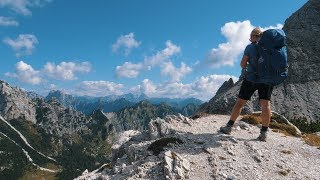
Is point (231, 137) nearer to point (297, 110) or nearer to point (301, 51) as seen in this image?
point (297, 110)

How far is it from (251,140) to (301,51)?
38.6 m

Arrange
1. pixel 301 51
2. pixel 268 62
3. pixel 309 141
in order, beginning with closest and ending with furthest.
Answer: pixel 268 62 < pixel 309 141 < pixel 301 51

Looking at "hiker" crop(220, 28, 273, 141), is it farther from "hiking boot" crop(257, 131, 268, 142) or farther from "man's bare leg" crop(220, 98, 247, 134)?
"man's bare leg" crop(220, 98, 247, 134)

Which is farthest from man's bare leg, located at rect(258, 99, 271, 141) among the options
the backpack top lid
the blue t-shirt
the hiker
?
the backpack top lid

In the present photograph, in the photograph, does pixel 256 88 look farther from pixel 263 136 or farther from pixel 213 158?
pixel 213 158

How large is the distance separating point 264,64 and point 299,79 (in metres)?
35.6

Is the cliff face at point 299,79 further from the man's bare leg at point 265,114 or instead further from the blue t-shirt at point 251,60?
the blue t-shirt at point 251,60

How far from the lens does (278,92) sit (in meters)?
49.0

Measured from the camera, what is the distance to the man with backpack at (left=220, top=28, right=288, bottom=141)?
18.6 meters

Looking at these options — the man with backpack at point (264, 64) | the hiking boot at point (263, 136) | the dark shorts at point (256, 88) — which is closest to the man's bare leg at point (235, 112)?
the man with backpack at point (264, 64)

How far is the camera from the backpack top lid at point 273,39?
18.5 meters

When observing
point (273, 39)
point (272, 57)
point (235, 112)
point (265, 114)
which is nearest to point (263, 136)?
point (265, 114)

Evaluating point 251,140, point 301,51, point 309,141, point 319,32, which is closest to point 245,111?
point 309,141

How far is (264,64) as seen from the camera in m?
18.9
